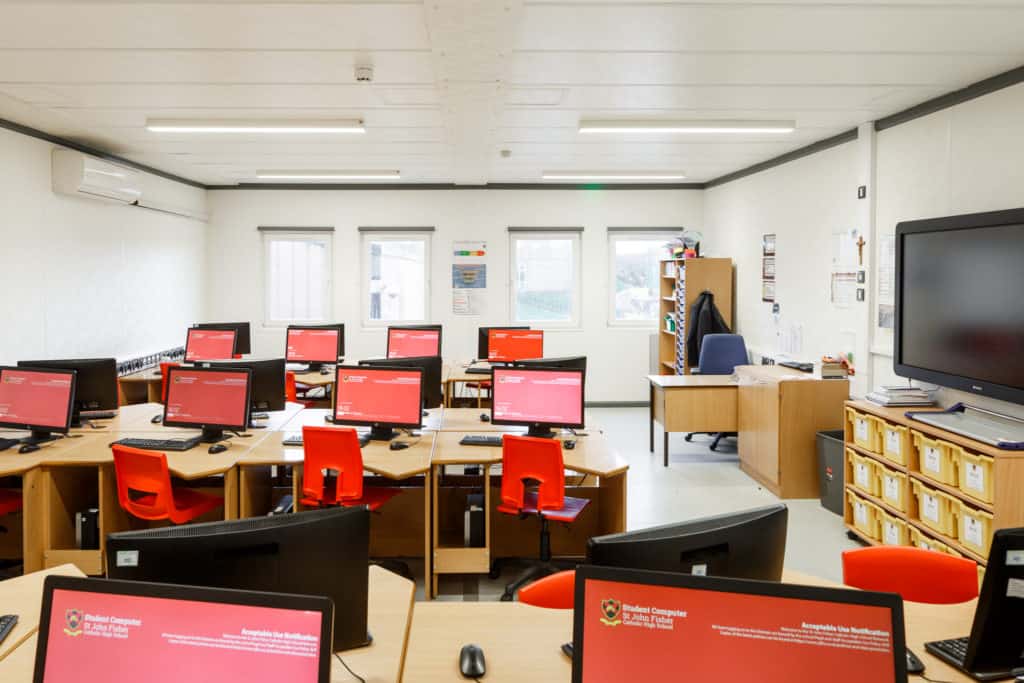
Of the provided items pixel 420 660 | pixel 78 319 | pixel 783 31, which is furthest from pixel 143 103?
pixel 420 660

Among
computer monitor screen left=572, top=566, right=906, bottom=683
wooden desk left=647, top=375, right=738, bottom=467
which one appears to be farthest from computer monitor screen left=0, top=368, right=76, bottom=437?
wooden desk left=647, top=375, right=738, bottom=467

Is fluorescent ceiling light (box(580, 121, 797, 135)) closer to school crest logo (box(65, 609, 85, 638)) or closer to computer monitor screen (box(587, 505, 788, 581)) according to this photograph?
computer monitor screen (box(587, 505, 788, 581))

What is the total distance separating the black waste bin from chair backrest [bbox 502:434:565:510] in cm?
251

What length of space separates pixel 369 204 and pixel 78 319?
404cm

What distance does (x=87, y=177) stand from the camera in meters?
6.27

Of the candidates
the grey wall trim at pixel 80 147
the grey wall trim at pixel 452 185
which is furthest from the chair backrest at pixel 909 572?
the grey wall trim at pixel 452 185

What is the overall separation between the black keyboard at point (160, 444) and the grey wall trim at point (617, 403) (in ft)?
20.2

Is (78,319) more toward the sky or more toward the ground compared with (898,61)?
more toward the ground

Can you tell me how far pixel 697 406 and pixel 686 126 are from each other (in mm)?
2515

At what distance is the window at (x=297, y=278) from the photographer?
9.77 meters

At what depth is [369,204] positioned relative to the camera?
9.67 m

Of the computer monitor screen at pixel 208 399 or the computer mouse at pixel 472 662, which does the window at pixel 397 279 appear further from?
the computer mouse at pixel 472 662

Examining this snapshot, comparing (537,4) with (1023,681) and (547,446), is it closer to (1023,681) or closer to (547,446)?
(547,446)

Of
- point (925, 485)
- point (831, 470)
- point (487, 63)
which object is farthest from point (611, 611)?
point (831, 470)
